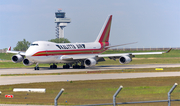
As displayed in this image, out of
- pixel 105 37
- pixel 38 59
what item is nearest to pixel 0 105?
pixel 38 59

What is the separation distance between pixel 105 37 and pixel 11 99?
47.0 m

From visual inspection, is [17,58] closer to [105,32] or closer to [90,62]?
[90,62]

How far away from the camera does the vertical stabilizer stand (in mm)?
64625

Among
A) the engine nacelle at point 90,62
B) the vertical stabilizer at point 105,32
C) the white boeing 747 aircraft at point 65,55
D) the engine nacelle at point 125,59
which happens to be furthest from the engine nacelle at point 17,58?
the engine nacelle at point 125,59

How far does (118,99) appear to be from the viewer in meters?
18.6

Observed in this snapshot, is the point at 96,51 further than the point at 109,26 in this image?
No

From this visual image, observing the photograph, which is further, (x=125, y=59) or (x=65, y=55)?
(x=65, y=55)

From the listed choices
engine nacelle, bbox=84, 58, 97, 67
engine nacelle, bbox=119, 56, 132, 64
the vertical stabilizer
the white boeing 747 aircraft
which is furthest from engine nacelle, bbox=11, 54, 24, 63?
engine nacelle, bbox=119, 56, 132, 64

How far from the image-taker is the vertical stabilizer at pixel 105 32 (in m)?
64.6

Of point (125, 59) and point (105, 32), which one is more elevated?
point (105, 32)

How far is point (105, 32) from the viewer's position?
6531 cm

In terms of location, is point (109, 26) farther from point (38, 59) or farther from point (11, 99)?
point (11, 99)

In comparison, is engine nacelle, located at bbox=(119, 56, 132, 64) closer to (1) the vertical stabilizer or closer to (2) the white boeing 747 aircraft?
(2) the white boeing 747 aircraft

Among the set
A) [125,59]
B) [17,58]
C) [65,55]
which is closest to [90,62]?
[65,55]
